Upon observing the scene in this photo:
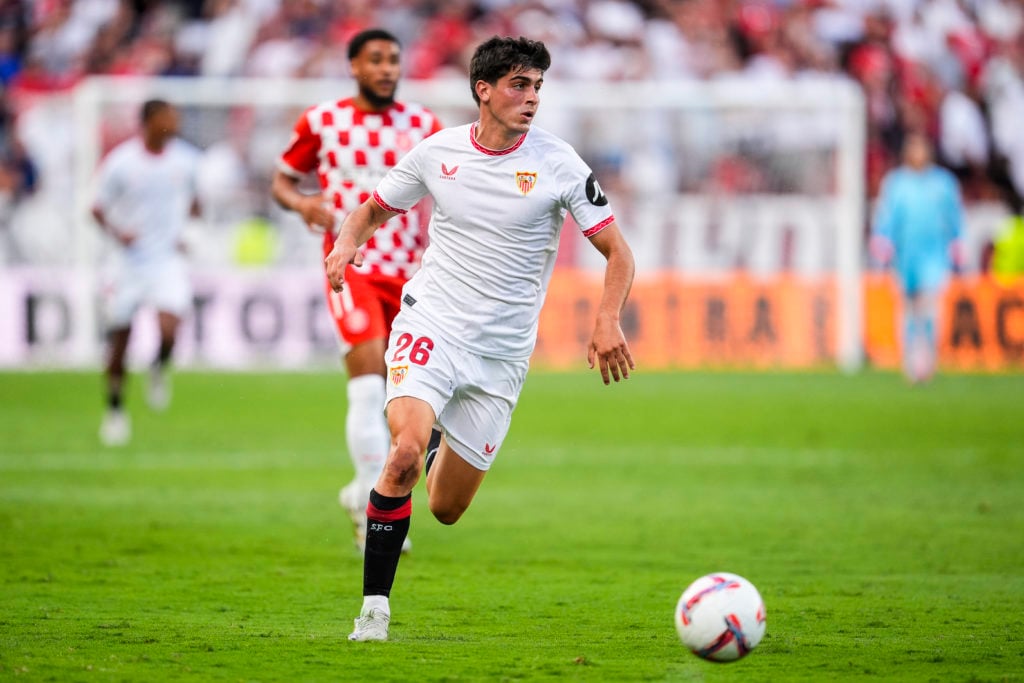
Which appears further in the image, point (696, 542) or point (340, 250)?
point (696, 542)

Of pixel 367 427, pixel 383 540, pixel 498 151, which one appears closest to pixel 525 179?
pixel 498 151

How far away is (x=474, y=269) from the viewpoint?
710cm

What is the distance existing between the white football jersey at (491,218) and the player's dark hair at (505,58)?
0.94 ft

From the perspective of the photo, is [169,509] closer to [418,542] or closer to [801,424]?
[418,542]

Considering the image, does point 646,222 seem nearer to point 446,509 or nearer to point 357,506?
point 357,506

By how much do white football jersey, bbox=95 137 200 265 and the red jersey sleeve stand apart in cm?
640

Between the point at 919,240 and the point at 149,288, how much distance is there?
990cm

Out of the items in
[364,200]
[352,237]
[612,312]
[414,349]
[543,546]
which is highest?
[364,200]

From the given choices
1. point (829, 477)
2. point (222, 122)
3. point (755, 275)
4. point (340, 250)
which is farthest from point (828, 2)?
point (340, 250)

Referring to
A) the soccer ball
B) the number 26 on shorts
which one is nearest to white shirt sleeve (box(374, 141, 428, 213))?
the number 26 on shorts

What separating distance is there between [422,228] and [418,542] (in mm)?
1856

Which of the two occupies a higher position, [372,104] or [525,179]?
[372,104]

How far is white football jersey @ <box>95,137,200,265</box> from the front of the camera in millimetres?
15664

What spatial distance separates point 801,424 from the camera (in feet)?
53.0
